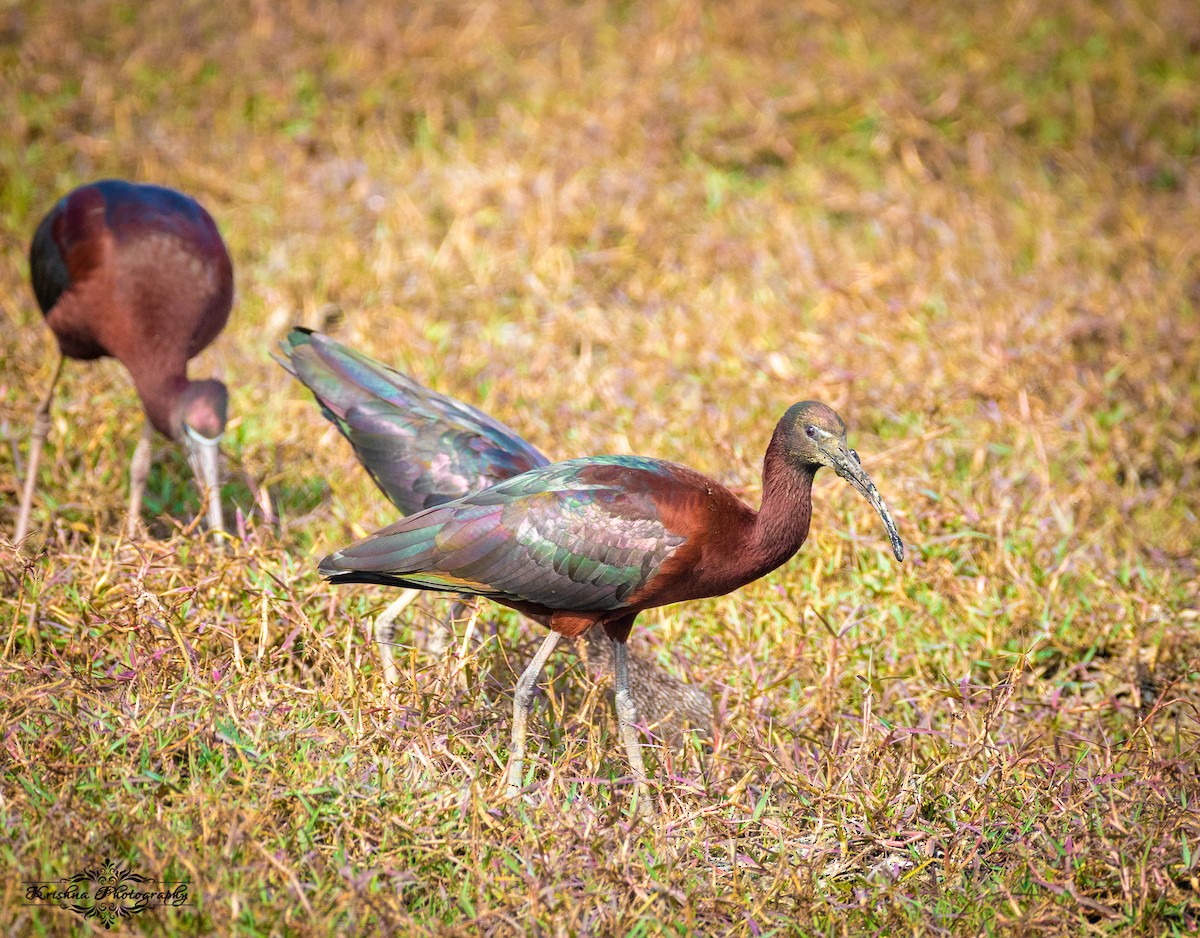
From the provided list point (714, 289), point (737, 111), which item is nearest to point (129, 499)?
point (714, 289)

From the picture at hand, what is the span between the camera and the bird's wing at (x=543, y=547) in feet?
13.0

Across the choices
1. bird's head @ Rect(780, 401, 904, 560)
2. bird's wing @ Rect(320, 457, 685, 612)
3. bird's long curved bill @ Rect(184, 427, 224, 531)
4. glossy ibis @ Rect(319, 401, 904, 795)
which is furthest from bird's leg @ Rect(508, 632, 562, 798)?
bird's long curved bill @ Rect(184, 427, 224, 531)

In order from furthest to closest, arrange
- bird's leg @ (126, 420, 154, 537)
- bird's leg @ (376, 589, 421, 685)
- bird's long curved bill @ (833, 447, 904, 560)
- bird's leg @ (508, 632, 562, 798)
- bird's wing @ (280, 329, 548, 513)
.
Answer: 1. bird's leg @ (126, 420, 154, 537)
2. bird's wing @ (280, 329, 548, 513)
3. bird's leg @ (376, 589, 421, 685)
4. bird's long curved bill @ (833, 447, 904, 560)
5. bird's leg @ (508, 632, 562, 798)

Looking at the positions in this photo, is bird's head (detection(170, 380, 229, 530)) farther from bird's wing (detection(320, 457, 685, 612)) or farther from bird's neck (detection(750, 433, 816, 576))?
bird's neck (detection(750, 433, 816, 576))

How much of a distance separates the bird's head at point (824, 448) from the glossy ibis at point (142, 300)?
2247mm

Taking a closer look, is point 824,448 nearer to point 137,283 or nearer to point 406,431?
point 406,431

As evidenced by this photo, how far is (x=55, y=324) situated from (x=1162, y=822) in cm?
457

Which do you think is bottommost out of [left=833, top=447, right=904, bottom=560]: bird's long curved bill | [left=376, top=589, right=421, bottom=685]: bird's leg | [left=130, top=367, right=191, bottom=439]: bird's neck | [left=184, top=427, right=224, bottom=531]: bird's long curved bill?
[left=376, top=589, right=421, bottom=685]: bird's leg

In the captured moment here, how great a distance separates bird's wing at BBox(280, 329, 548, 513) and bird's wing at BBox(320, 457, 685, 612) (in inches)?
22.0

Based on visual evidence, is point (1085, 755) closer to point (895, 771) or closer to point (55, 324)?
point (895, 771)

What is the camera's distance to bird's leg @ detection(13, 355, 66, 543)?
4988 mm

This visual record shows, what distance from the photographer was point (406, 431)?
4.75 metres

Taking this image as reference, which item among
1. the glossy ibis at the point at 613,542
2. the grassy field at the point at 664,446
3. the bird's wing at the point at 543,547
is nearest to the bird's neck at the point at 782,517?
the glossy ibis at the point at 613,542

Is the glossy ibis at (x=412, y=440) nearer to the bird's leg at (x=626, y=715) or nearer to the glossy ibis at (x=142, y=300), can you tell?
the bird's leg at (x=626, y=715)
